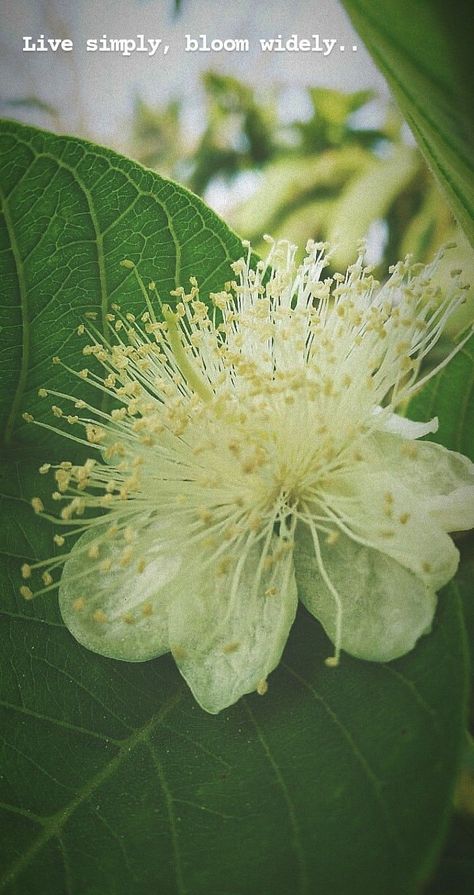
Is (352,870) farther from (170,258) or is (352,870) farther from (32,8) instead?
(32,8)

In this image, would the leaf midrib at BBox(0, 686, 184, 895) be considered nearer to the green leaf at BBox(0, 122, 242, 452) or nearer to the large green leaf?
the large green leaf

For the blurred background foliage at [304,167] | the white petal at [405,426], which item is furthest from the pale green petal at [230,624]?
the blurred background foliage at [304,167]

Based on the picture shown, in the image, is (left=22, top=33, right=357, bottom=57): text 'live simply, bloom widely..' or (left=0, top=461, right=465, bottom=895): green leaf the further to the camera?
(left=22, top=33, right=357, bottom=57): text 'live simply, bloom widely..'

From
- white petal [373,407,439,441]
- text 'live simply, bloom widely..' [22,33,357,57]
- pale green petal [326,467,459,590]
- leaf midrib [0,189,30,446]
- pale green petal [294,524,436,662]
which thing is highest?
text 'live simply, bloom widely..' [22,33,357,57]

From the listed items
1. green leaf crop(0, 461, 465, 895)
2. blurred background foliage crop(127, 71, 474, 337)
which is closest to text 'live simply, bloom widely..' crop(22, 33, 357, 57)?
blurred background foliage crop(127, 71, 474, 337)

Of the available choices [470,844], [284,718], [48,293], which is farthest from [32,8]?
[470,844]

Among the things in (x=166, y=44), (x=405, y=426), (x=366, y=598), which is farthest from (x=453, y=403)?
(x=166, y=44)

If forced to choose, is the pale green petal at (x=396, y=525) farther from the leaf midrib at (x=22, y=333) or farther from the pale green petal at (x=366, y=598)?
the leaf midrib at (x=22, y=333)
